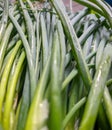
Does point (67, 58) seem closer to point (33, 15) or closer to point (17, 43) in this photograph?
point (17, 43)

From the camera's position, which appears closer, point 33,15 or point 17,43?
point 17,43

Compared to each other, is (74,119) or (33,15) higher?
(33,15)

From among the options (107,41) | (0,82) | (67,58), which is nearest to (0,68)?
(0,82)

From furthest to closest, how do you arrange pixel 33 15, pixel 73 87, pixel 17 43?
1. pixel 33 15
2. pixel 17 43
3. pixel 73 87

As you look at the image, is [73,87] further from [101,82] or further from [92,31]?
[92,31]


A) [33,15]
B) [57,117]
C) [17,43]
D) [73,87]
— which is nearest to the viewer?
[57,117]

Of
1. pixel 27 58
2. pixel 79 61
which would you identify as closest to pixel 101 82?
pixel 79 61
